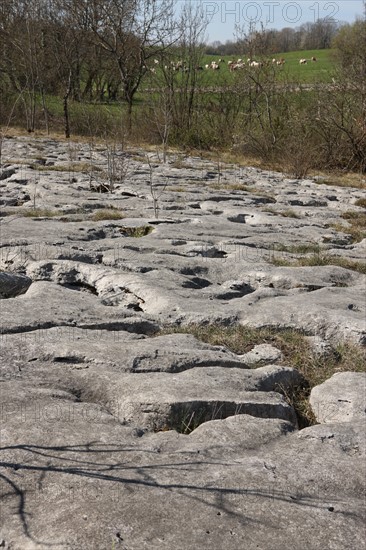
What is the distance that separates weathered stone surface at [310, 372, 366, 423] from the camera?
111 inches

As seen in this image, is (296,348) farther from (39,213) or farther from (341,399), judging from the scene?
(39,213)

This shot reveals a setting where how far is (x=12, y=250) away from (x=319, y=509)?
3.56 m

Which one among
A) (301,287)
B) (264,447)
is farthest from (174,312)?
(264,447)

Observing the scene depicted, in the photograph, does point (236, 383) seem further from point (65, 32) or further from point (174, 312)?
point (65, 32)

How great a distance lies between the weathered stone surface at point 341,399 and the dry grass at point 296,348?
15 cm

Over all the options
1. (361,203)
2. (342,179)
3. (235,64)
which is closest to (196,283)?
(361,203)

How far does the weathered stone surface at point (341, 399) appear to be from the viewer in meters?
2.82

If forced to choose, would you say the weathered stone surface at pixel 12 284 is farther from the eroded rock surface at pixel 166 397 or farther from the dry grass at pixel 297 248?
the dry grass at pixel 297 248

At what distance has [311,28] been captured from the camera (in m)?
32.9

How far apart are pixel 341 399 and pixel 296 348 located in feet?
2.37

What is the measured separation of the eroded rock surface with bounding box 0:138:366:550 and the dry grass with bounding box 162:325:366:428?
71 mm

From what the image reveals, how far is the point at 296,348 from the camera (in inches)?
143

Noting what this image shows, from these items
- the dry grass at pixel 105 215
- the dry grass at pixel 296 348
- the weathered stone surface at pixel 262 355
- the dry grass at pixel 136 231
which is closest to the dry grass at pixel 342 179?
the dry grass at pixel 105 215

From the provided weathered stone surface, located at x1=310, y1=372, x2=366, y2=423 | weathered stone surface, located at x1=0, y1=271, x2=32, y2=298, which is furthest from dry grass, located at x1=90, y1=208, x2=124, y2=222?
weathered stone surface, located at x1=310, y1=372, x2=366, y2=423
